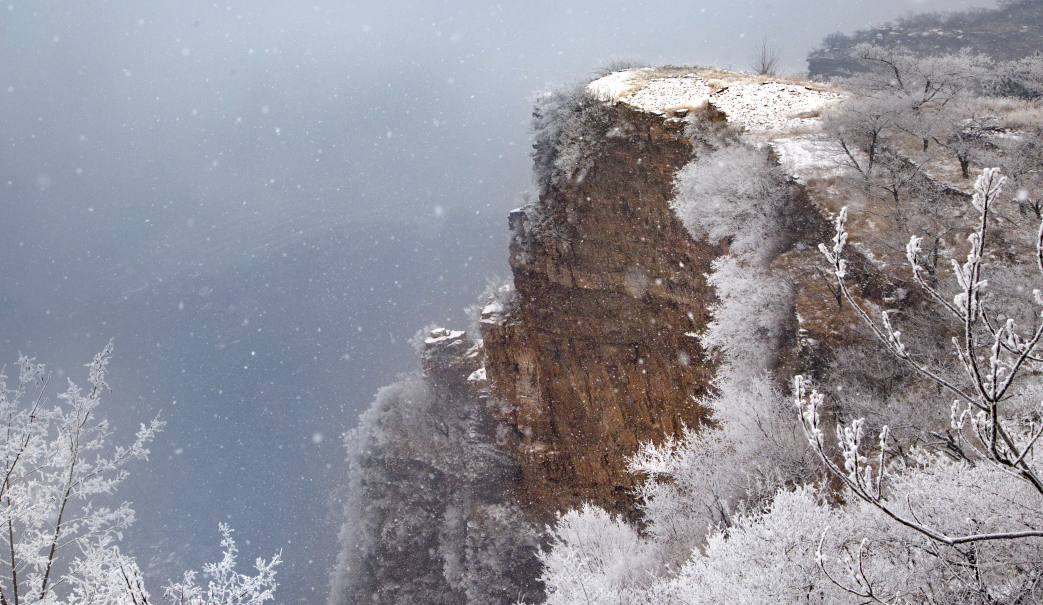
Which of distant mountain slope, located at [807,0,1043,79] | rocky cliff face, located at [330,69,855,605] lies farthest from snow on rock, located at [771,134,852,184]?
distant mountain slope, located at [807,0,1043,79]

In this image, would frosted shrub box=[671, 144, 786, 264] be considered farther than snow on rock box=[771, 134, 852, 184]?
Yes

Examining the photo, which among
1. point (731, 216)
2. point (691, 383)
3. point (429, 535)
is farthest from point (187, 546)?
point (731, 216)

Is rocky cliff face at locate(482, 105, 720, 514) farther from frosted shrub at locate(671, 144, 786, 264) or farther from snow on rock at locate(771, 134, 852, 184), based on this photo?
snow on rock at locate(771, 134, 852, 184)

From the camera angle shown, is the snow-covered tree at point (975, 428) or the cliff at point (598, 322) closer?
the snow-covered tree at point (975, 428)

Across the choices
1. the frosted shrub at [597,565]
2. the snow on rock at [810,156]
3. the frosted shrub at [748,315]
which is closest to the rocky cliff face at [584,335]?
the snow on rock at [810,156]

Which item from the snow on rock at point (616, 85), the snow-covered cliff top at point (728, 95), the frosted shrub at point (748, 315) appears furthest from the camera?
the snow on rock at point (616, 85)

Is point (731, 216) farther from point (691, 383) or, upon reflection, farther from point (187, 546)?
point (187, 546)

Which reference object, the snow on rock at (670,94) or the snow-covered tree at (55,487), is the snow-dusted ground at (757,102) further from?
the snow-covered tree at (55,487)
